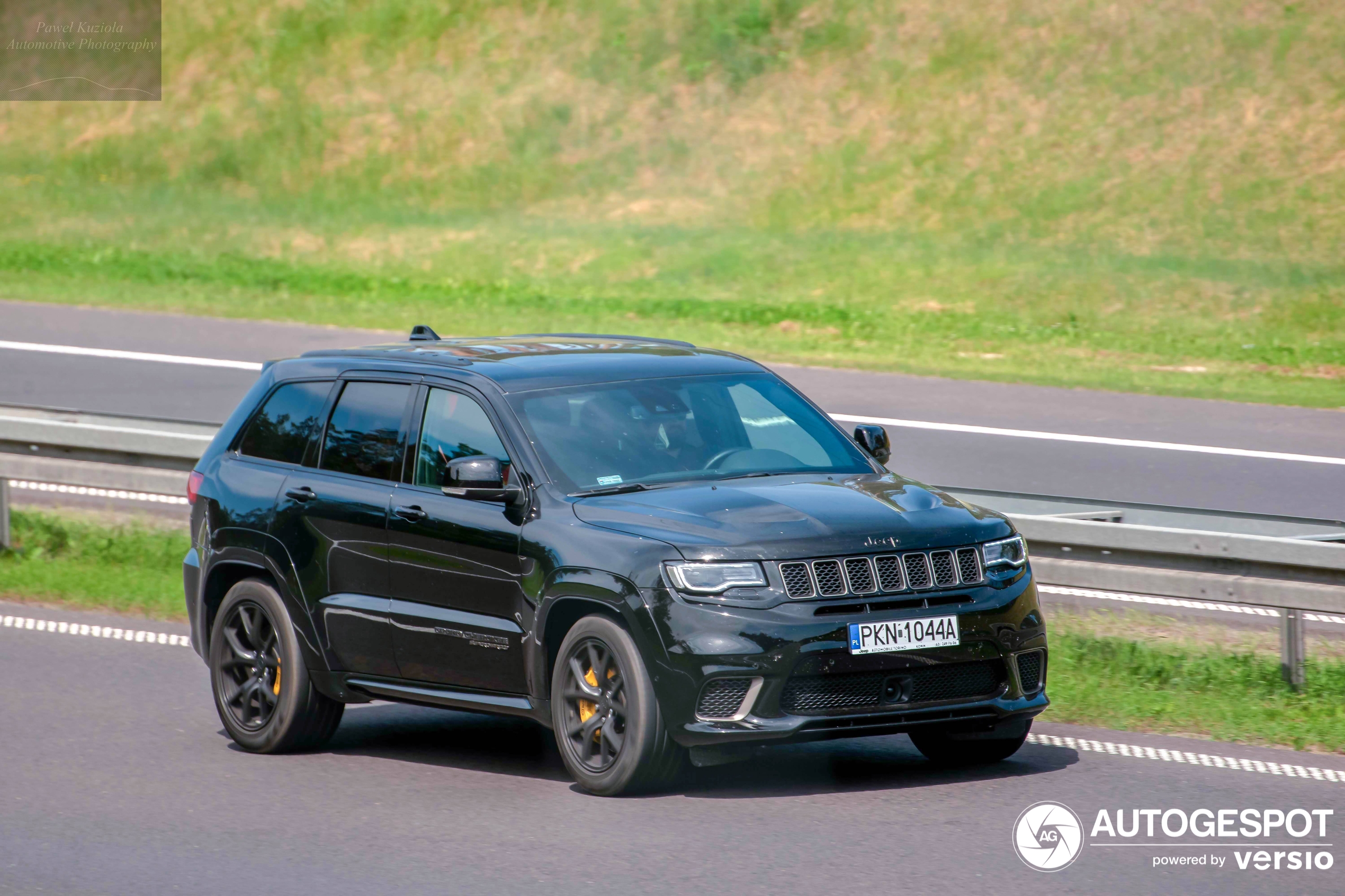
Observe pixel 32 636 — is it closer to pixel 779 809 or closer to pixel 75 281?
pixel 779 809

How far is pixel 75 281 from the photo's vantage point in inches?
1110

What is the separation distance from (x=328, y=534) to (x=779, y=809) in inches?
92.5

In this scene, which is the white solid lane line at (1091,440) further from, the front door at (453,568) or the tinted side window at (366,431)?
the front door at (453,568)

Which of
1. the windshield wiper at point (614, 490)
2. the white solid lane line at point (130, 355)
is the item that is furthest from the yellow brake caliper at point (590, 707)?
the white solid lane line at point (130, 355)

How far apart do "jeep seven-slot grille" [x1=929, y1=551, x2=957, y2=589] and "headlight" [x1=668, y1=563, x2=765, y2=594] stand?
66cm

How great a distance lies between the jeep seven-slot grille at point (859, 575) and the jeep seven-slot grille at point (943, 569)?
0.86 feet

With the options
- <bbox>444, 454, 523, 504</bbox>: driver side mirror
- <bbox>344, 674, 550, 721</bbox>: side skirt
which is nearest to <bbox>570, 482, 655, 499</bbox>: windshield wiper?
<bbox>444, 454, 523, 504</bbox>: driver side mirror

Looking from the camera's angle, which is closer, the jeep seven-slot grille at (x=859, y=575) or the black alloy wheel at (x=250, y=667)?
the jeep seven-slot grille at (x=859, y=575)

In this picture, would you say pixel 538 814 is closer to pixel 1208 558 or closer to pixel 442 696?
pixel 442 696

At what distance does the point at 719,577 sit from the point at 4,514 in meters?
7.66

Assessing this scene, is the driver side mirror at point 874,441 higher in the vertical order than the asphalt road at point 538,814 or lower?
higher

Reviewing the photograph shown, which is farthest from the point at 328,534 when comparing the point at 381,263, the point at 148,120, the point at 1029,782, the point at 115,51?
the point at 115,51

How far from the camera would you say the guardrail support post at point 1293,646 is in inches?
359

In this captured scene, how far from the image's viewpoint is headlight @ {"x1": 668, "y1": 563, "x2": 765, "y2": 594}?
716 centimetres
